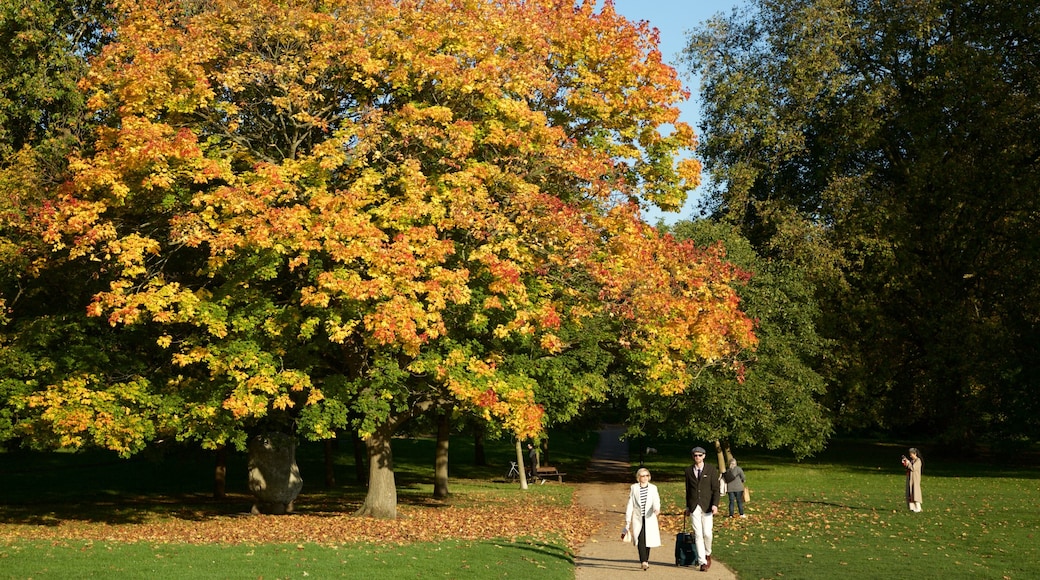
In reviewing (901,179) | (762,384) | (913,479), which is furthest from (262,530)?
(901,179)

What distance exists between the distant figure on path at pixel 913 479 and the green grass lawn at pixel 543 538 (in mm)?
490

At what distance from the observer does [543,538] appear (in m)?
22.8

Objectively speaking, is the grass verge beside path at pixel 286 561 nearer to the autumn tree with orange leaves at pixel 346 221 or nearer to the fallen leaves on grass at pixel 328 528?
the fallen leaves on grass at pixel 328 528

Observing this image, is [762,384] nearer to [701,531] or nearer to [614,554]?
[614,554]

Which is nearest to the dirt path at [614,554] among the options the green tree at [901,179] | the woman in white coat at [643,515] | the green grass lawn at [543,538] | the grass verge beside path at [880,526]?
the green grass lawn at [543,538]

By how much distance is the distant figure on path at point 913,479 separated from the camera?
26125 mm

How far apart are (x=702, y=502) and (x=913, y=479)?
11.9m

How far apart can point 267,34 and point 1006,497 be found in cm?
2594

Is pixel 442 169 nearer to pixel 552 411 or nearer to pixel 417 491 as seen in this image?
pixel 552 411

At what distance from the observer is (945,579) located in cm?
1611

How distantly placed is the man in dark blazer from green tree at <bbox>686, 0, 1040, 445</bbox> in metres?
29.8

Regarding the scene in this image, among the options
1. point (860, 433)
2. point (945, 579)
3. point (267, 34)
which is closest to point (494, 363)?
point (267, 34)

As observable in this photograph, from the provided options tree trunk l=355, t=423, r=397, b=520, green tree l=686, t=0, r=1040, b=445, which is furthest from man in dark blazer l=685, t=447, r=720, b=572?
green tree l=686, t=0, r=1040, b=445

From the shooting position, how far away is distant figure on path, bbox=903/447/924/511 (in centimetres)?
2612
